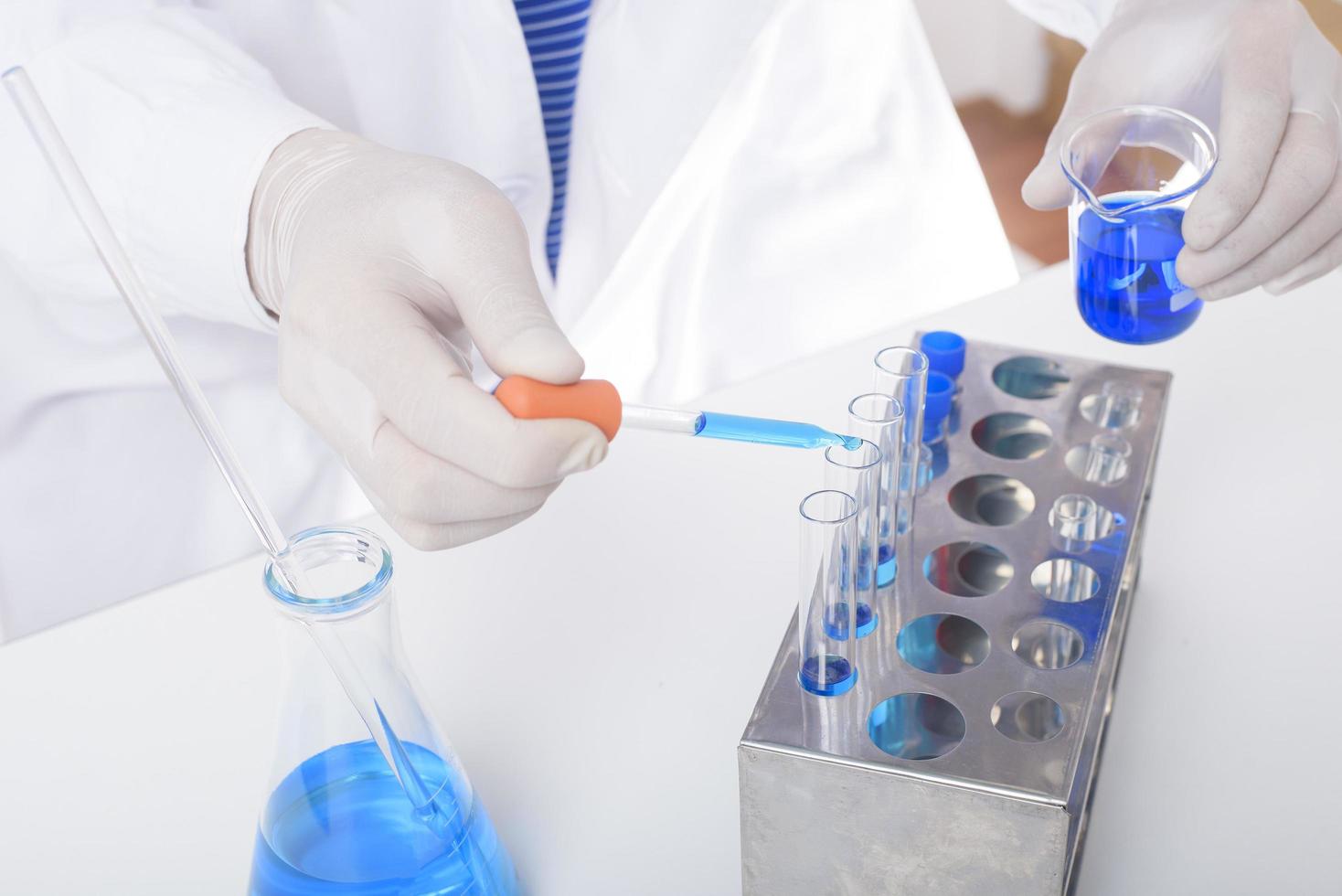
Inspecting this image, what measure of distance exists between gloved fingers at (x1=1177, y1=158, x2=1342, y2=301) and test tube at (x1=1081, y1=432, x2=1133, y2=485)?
4.7 inches

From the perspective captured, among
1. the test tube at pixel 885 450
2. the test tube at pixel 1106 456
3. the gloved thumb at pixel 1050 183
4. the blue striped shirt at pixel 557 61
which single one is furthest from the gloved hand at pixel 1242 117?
the blue striped shirt at pixel 557 61

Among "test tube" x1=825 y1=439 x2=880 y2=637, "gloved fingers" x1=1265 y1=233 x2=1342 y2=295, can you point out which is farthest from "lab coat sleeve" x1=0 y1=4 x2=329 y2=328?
"gloved fingers" x1=1265 y1=233 x2=1342 y2=295

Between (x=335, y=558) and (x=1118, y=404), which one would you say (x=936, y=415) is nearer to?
(x=1118, y=404)

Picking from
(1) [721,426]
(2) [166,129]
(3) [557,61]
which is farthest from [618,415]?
(3) [557,61]

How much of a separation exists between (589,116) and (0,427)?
56 cm

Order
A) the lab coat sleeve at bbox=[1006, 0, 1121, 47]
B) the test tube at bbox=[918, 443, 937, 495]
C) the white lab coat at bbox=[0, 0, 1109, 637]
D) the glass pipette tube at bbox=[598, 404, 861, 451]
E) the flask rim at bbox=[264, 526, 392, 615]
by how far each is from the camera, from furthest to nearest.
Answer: the lab coat sleeve at bbox=[1006, 0, 1121, 47] < the white lab coat at bbox=[0, 0, 1109, 637] < the test tube at bbox=[918, 443, 937, 495] < the glass pipette tube at bbox=[598, 404, 861, 451] < the flask rim at bbox=[264, 526, 392, 615]

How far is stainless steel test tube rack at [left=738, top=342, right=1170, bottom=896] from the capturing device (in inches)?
19.5

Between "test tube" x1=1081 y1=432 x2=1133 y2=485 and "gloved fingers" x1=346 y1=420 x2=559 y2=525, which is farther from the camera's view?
"test tube" x1=1081 y1=432 x2=1133 y2=485

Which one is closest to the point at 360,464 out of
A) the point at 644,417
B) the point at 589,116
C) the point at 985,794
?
the point at 644,417

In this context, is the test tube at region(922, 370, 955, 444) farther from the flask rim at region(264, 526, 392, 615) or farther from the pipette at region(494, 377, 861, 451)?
the flask rim at region(264, 526, 392, 615)

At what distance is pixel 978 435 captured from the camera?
72 cm

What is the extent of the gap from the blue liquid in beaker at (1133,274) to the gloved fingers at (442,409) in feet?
1.10

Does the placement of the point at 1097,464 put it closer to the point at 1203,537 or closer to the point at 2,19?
the point at 1203,537

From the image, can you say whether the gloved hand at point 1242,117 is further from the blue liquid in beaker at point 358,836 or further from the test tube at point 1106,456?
the blue liquid in beaker at point 358,836
